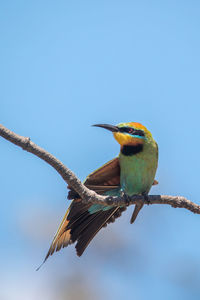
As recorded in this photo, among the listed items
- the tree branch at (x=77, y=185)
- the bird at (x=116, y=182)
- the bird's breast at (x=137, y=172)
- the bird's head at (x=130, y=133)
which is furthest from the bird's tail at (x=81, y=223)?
the bird's head at (x=130, y=133)

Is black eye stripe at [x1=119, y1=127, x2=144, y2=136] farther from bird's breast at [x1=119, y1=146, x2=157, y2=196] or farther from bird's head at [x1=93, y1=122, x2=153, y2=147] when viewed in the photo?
bird's breast at [x1=119, y1=146, x2=157, y2=196]

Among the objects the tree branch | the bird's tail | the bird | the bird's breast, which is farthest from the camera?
the bird's breast

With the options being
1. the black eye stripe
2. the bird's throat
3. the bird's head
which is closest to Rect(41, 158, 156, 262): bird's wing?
the bird's throat

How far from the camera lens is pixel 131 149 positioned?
4.61m

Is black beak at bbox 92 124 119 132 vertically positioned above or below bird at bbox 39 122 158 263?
above

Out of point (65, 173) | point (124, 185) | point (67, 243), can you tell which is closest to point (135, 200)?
point (124, 185)

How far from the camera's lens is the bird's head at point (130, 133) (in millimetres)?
4695

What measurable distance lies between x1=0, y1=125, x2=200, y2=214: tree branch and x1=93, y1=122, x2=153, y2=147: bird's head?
698 millimetres

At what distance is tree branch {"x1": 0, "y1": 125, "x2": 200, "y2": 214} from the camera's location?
122 inches

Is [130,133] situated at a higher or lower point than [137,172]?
higher

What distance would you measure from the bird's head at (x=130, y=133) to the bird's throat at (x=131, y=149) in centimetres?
3

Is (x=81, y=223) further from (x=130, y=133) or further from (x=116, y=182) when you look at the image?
(x=130, y=133)

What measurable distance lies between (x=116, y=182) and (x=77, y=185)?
3.76 ft

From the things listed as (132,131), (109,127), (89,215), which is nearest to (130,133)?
(132,131)
